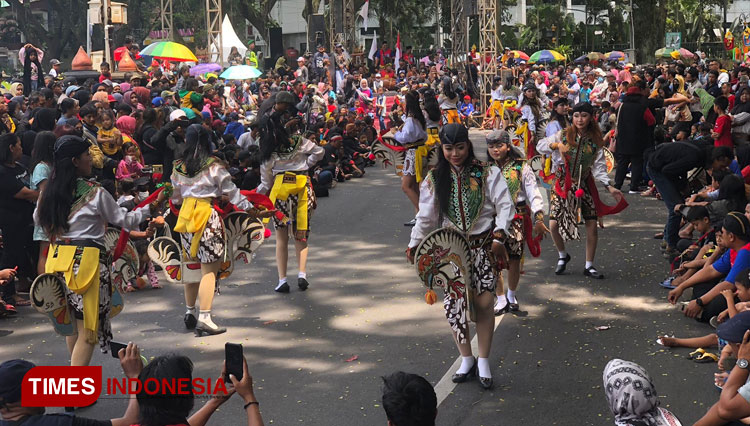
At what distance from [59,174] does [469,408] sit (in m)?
3.19

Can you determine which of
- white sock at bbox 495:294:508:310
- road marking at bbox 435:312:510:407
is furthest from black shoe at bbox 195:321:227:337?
white sock at bbox 495:294:508:310

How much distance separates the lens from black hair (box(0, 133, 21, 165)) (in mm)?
9230

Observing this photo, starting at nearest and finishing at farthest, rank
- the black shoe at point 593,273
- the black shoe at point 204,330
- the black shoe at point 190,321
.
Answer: the black shoe at point 204,330 < the black shoe at point 190,321 < the black shoe at point 593,273

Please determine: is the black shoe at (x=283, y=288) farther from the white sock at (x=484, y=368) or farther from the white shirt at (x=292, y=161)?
the white sock at (x=484, y=368)

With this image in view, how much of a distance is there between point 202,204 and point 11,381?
172 inches

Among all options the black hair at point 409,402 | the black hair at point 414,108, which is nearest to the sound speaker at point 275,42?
the black hair at point 414,108

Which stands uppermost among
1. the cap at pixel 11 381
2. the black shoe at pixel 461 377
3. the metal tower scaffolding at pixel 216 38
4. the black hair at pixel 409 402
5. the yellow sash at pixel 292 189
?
the metal tower scaffolding at pixel 216 38

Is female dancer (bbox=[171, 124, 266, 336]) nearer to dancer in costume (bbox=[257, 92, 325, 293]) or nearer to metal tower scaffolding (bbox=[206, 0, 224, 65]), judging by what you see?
dancer in costume (bbox=[257, 92, 325, 293])

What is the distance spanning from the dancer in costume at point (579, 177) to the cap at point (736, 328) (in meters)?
3.99

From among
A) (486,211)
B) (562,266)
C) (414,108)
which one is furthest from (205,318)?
(414,108)

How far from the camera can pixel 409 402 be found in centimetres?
394

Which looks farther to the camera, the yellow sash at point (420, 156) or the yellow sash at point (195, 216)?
the yellow sash at point (420, 156)

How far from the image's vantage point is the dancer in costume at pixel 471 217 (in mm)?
6871

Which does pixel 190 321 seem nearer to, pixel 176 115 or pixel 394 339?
pixel 394 339
